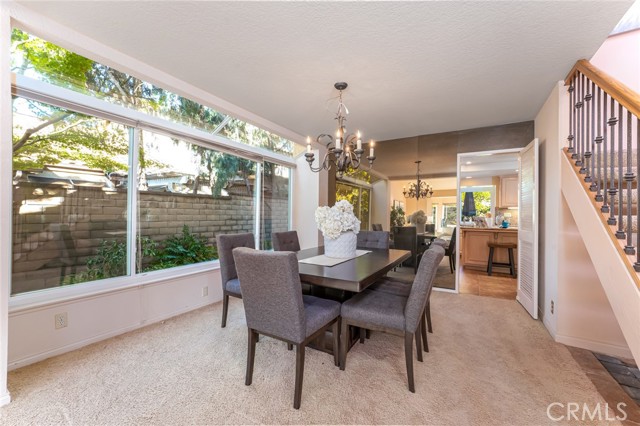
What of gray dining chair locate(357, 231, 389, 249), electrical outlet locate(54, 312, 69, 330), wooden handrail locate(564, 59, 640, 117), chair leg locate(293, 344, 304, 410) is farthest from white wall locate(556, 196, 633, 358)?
electrical outlet locate(54, 312, 69, 330)

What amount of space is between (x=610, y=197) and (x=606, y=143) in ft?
1.57

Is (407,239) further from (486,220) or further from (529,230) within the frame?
(486,220)

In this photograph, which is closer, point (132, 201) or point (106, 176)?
point (106, 176)

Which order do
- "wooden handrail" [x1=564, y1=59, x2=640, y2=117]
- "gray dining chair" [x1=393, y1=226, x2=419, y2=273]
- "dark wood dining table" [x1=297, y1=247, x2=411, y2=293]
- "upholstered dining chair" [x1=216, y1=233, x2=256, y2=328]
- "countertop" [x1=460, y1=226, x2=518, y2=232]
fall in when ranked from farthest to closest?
"countertop" [x1=460, y1=226, x2=518, y2=232]
"gray dining chair" [x1=393, y1=226, x2=419, y2=273]
"upholstered dining chair" [x1=216, y1=233, x2=256, y2=328]
"dark wood dining table" [x1=297, y1=247, x2=411, y2=293]
"wooden handrail" [x1=564, y1=59, x2=640, y2=117]

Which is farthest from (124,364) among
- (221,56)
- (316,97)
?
(316,97)

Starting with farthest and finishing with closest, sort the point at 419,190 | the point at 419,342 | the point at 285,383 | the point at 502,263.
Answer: the point at 502,263, the point at 419,190, the point at 419,342, the point at 285,383

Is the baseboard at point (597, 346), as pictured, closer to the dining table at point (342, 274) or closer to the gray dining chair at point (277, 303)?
the dining table at point (342, 274)

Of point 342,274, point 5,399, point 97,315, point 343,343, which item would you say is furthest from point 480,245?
point 5,399

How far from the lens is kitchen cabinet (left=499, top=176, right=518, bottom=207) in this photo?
17.1 feet

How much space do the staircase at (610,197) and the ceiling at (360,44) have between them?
40 centimetres

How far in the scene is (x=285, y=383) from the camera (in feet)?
5.73

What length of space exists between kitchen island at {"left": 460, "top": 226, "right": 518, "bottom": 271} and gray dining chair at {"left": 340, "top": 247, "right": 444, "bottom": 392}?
12.9ft

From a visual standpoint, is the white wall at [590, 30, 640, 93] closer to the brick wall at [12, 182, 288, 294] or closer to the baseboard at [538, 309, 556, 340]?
the baseboard at [538, 309, 556, 340]

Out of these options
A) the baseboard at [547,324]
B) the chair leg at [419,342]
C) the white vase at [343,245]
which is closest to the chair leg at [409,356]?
the chair leg at [419,342]
